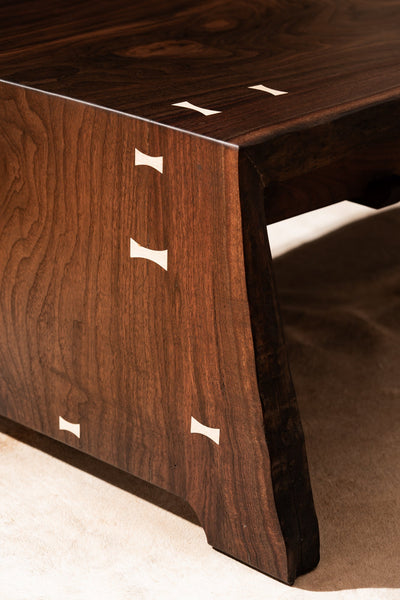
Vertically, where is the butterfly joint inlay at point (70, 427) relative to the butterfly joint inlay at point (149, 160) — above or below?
below

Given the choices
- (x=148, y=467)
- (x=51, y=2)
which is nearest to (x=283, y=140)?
(x=148, y=467)

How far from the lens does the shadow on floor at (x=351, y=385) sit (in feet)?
3.12

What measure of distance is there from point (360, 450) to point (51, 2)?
719 mm

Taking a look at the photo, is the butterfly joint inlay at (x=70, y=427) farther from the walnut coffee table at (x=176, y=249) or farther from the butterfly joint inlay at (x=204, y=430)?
the butterfly joint inlay at (x=204, y=430)

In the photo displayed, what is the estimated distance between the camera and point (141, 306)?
907 millimetres

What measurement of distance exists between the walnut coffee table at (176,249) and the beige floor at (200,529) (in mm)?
40

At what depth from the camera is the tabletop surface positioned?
870mm

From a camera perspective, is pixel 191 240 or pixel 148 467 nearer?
pixel 191 240

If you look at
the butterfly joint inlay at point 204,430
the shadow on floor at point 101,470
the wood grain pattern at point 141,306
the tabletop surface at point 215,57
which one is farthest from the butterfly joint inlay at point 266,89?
the shadow on floor at point 101,470

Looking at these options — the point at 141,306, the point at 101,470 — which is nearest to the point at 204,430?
the point at 141,306

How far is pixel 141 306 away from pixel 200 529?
247mm

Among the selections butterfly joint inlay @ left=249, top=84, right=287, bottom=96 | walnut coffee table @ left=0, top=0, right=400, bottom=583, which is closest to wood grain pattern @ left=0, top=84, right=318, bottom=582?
walnut coffee table @ left=0, top=0, right=400, bottom=583

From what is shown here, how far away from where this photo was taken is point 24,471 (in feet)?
3.56

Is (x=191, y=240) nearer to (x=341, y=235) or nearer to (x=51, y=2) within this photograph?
(x=51, y=2)
